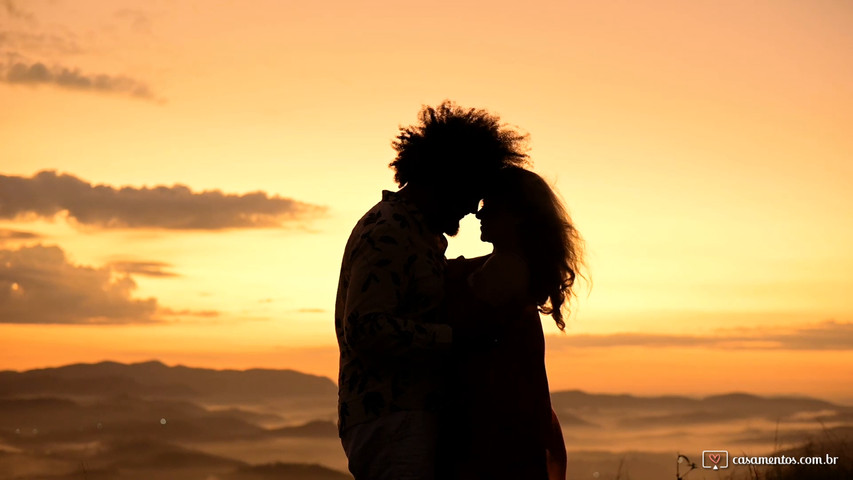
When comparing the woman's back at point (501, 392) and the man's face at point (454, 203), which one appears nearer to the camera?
the woman's back at point (501, 392)

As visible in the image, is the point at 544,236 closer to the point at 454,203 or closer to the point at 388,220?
the point at 454,203

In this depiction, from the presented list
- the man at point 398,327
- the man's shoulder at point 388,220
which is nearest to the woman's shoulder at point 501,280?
the man at point 398,327

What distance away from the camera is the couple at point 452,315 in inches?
152

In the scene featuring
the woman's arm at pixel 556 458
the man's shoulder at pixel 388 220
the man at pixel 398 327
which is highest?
the man's shoulder at pixel 388 220

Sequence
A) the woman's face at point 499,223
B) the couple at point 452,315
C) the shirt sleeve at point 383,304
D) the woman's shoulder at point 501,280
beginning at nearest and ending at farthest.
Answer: the shirt sleeve at point 383,304 < the couple at point 452,315 < the woman's shoulder at point 501,280 < the woman's face at point 499,223

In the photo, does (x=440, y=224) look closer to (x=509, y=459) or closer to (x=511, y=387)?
(x=511, y=387)

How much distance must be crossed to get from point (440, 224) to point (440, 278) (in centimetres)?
30

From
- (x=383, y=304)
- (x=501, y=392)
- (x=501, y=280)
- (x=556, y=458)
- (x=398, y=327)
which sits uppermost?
(x=501, y=280)

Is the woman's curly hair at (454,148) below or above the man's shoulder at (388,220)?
above

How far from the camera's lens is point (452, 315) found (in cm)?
396

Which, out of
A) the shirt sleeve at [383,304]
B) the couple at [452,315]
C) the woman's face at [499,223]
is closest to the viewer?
A: the shirt sleeve at [383,304]

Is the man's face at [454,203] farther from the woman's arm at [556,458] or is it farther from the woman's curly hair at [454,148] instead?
the woman's arm at [556,458]

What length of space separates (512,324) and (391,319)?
0.59 m

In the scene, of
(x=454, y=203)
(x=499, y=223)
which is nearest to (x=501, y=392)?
(x=499, y=223)
